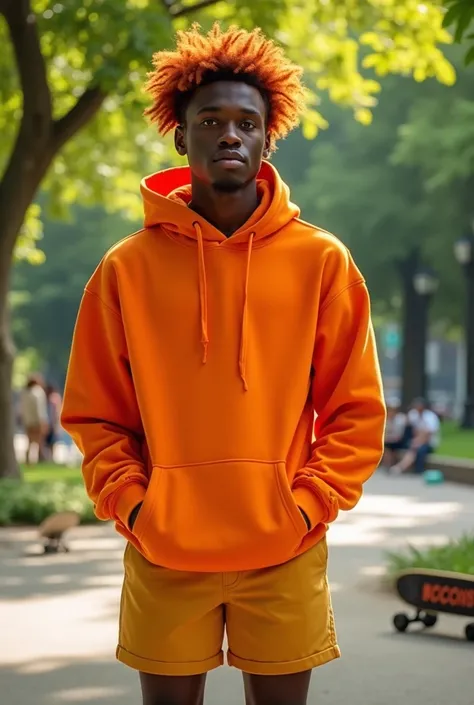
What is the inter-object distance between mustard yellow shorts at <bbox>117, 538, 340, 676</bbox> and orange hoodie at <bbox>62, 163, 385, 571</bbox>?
6cm

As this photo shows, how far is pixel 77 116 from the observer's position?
51.4 feet

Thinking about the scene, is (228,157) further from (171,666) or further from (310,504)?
(171,666)

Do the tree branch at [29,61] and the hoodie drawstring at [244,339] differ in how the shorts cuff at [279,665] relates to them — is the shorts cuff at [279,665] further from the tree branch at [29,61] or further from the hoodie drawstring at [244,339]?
the tree branch at [29,61]

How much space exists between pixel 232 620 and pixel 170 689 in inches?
8.3

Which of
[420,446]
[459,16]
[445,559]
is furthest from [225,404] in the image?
[420,446]

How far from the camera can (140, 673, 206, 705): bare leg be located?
355 cm

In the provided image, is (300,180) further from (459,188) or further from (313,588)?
(313,588)

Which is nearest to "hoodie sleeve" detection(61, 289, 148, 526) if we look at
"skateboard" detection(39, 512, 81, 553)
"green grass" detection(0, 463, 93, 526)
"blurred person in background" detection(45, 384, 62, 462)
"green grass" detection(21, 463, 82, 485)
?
"skateboard" detection(39, 512, 81, 553)

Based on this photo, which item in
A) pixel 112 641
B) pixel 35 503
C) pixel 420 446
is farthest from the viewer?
pixel 420 446

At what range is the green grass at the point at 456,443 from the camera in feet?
95.3

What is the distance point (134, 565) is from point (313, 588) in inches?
16.6

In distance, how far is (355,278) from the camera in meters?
3.71

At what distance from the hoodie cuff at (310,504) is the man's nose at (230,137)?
2.67 feet

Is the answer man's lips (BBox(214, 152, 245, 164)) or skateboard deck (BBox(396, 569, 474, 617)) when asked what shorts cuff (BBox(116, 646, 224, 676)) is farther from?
skateboard deck (BBox(396, 569, 474, 617))
